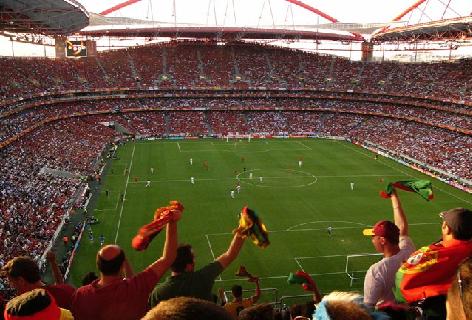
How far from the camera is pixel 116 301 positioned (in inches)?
186

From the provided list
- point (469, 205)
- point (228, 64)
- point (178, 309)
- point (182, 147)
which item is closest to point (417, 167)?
point (469, 205)

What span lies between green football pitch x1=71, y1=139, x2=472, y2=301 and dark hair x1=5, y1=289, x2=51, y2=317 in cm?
1883

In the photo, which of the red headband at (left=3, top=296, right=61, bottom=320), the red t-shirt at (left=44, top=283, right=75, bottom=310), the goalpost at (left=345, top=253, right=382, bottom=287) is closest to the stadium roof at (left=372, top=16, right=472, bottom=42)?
the goalpost at (left=345, top=253, right=382, bottom=287)

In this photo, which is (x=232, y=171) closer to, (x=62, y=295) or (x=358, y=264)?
(x=358, y=264)

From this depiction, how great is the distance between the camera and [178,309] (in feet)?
7.70

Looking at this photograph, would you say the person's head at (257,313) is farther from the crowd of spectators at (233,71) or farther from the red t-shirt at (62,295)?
the crowd of spectators at (233,71)

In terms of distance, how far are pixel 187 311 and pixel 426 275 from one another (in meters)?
2.55

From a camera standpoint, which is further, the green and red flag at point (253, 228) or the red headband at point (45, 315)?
the green and red flag at point (253, 228)

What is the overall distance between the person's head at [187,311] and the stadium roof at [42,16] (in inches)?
1473

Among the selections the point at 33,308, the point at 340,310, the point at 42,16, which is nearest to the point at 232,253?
the point at 33,308

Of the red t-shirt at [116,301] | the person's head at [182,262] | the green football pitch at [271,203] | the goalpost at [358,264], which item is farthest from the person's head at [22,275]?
the goalpost at [358,264]

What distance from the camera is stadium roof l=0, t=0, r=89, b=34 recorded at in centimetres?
3622

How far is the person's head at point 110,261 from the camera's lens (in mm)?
4879

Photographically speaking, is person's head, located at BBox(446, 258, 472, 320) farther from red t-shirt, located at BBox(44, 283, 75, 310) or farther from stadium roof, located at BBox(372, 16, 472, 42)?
stadium roof, located at BBox(372, 16, 472, 42)
